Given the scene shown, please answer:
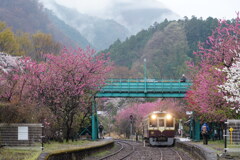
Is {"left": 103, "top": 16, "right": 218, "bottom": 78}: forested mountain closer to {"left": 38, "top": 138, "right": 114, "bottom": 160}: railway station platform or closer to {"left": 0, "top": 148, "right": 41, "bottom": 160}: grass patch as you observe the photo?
{"left": 38, "top": 138, "right": 114, "bottom": 160}: railway station platform

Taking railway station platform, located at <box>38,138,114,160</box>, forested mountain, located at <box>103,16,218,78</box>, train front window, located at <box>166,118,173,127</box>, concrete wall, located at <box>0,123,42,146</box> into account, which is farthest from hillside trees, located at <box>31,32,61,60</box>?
concrete wall, located at <box>0,123,42,146</box>

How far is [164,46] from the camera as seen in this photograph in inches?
4471

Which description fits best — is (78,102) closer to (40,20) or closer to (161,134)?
(161,134)

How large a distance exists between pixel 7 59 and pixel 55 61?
3.01m

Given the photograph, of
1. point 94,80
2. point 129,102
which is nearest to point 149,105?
point 129,102

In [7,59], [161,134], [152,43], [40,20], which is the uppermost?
[40,20]

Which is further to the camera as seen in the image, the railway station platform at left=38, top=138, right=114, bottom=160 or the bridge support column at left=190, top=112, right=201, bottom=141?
the bridge support column at left=190, top=112, right=201, bottom=141

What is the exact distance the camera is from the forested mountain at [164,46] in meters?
104

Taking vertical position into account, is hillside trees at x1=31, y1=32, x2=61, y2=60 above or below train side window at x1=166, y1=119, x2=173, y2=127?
above

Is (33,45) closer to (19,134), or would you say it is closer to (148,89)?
(148,89)

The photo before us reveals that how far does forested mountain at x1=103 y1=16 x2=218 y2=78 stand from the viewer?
4075 inches

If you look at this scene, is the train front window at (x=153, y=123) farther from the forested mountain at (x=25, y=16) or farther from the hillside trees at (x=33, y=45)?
the forested mountain at (x=25, y=16)

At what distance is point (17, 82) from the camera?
959 inches

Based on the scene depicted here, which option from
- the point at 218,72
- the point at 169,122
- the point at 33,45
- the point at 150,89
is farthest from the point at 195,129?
the point at 33,45
